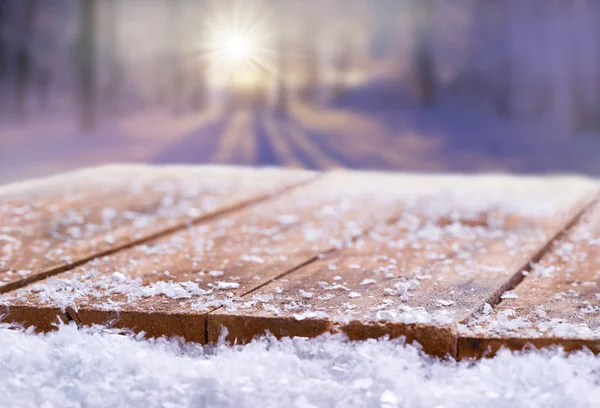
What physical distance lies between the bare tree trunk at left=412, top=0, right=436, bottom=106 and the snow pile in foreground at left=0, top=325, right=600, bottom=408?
20.3 m

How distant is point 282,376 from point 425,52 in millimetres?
20773

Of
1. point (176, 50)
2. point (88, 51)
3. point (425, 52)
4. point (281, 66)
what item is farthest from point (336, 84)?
point (88, 51)

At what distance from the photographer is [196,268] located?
1.35 meters

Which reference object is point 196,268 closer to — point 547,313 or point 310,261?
point 310,261

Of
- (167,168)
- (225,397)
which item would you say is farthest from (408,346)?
(167,168)

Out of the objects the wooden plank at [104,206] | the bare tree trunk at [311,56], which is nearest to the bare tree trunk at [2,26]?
the bare tree trunk at [311,56]

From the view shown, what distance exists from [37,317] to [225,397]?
1.28 ft

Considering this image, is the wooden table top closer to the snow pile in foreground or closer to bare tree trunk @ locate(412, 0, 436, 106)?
the snow pile in foreground

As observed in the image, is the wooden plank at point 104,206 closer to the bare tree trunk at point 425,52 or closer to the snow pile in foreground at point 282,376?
the snow pile in foreground at point 282,376

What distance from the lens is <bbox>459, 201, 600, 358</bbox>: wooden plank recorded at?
0.97m

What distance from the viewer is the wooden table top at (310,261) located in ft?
3.43

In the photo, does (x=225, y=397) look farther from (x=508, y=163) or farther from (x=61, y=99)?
(x=61, y=99)

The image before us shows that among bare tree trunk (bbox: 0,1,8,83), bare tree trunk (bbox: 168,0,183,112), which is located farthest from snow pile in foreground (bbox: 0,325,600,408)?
bare tree trunk (bbox: 0,1,8,83)

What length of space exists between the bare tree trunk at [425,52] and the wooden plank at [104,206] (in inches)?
727
